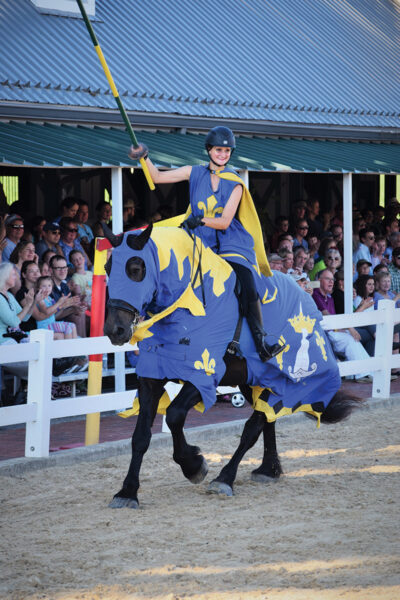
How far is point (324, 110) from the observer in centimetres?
1591

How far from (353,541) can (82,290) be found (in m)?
5.93

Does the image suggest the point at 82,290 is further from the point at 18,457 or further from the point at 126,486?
the point at 126,486

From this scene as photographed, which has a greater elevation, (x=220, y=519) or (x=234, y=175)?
(x=234, y=175)

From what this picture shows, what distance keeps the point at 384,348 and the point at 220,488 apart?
4957mm

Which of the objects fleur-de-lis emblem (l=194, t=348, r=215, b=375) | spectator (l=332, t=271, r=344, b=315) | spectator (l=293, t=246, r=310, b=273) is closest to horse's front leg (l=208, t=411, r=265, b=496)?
fleur-de-lis emblem (l=194, t=348, r=215, b=375)

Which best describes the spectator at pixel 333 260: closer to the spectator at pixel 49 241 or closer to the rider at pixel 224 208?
the spectator at pixel 49 241

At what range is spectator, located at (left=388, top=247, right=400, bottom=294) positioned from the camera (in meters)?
14.4

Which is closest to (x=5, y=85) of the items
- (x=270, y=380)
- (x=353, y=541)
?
(x=270, y=380)

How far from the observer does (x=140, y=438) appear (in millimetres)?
6465

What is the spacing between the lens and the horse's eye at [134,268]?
598 centimetres

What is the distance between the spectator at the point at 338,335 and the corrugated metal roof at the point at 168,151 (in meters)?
1.45

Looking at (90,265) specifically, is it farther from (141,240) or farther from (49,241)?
(141,240)

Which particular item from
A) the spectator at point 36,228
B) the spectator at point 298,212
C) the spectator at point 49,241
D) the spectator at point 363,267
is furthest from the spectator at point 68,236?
the spectator at point 298,212

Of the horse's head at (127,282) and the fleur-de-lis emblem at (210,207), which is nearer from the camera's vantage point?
the horse's head at (127,282)
